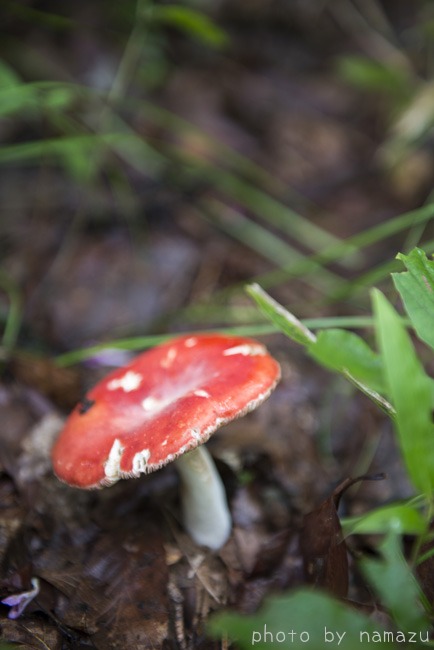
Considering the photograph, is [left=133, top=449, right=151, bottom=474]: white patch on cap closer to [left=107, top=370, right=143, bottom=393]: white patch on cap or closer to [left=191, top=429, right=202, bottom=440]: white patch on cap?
[left=191, top=429, right=202, bottom=440]: white patch on cap

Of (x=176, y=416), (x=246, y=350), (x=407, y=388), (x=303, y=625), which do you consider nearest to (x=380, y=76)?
(x=246, y=350)

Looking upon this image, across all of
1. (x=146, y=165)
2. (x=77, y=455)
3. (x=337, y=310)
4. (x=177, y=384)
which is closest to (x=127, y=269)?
(x=146, y=165)

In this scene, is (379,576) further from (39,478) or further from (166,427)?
(39,478)

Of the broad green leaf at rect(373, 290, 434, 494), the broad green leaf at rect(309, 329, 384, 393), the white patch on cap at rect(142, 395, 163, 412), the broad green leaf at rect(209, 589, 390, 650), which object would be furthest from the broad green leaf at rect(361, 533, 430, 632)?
the white patch on cap at rect(142, 395, 163, 412)

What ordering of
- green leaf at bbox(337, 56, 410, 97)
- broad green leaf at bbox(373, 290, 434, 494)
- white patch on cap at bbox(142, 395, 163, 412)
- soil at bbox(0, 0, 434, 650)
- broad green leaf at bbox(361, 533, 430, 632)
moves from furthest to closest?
1. green leaf at bbox(337, 56, 410, 97)
2. white patch on cap at bbox(142, 395, 163, 412)
3. soil at bbox(0, 0, 434, 650)
4. broad green leaf at bbox(361, 533, 430, 632)
5. broad green leaf at bbox(373, 290, 434, 494)

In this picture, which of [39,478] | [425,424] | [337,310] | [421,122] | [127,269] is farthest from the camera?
[421,122]

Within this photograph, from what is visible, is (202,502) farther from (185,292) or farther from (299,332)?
(185,292)

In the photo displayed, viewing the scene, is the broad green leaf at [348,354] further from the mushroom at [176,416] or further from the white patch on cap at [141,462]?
the white patch on cap at [141,462]
